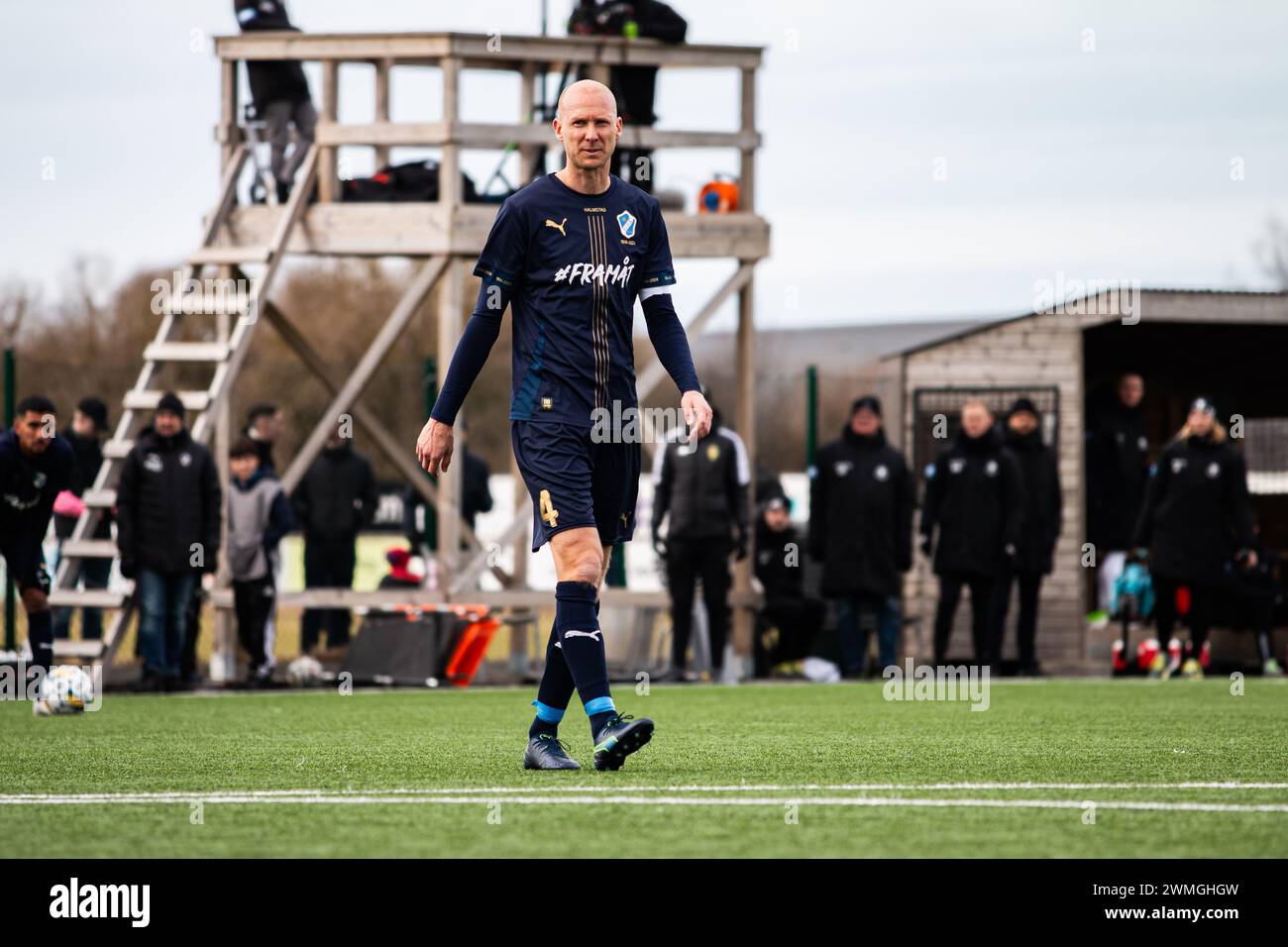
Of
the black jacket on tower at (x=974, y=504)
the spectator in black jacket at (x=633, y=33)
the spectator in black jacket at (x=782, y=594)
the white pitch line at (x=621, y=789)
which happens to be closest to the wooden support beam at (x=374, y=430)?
the spectator in black jacket at (x=782, y=594)

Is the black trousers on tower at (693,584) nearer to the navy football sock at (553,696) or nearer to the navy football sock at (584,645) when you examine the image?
the navy football sock at (553,696)

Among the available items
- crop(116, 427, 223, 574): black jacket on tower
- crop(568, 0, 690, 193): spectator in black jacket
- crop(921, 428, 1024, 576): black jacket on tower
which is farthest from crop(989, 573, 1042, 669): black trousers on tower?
crop(116, 427, 223, 574): black jacket on tower

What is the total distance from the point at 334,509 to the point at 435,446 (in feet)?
38.8

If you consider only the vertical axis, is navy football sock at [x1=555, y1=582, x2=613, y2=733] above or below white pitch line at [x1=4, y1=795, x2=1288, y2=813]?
above

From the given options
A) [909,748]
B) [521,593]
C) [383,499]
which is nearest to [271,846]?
[909,748]

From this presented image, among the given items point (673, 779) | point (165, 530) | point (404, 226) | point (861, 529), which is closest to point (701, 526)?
point (861, 529)

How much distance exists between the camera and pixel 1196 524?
52.1 ft

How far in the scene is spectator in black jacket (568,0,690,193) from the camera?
1697 centimetres

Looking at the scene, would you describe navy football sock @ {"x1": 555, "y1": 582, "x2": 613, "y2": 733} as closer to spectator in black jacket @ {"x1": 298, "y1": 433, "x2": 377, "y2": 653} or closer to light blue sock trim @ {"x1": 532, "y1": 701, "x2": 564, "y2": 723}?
light blue sock trim @ {"x1": 532, "y1": 701, "x2": 564, "y2": 723}

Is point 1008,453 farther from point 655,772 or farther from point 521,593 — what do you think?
point 655,772

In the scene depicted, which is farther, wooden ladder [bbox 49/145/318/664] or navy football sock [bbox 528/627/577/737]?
wooden ladder [bbox 49/145/318/664]

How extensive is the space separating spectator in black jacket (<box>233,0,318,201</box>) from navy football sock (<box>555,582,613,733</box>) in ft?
36.1

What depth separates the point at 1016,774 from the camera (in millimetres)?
7059

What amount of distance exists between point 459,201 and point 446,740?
8.37m
